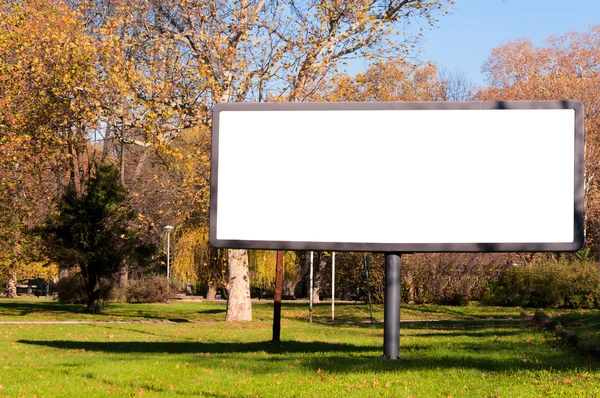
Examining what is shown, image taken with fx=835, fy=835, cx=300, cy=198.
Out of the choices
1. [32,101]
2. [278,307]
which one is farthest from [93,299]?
[278,307]

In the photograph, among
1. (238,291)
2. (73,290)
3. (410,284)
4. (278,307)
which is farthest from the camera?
(73,290)

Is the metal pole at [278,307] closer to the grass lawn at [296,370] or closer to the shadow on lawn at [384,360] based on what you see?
the grass lawn at [296,370]

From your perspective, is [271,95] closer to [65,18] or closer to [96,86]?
[96,86]

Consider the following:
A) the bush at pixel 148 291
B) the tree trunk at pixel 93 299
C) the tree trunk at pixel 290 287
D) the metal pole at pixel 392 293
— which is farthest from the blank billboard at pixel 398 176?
the tree trunk at pixel 290 287

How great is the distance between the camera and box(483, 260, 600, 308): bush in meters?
38.2

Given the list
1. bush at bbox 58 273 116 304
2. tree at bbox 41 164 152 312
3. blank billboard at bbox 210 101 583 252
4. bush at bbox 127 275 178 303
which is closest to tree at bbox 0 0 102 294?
tree at bbox 41 164 152 312

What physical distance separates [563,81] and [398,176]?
3422 cm

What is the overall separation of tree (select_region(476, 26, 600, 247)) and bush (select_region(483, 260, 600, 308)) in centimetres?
728

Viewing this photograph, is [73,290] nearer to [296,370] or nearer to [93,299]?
[93,299]

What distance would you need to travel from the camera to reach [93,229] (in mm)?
36156

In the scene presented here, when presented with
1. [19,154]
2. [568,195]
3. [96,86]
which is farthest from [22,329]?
[568,195]

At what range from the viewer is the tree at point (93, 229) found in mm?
35344

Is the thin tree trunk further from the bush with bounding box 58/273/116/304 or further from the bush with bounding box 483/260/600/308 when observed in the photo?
the bush with bounding box 483/260/600/308

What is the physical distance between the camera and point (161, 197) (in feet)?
166
